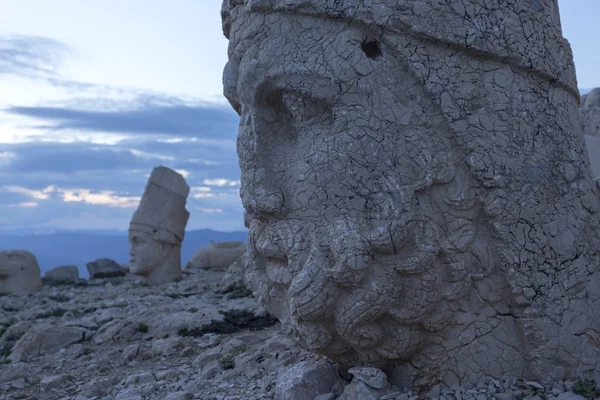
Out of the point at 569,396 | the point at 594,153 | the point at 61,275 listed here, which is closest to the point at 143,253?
the point at 61,275

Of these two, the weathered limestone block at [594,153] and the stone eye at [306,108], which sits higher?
the stone eye at [306,108]

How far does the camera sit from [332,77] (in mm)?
3602

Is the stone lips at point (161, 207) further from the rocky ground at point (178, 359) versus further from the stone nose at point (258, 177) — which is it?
the stone nose at point (258, 177)

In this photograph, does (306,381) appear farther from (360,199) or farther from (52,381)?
(52,381)

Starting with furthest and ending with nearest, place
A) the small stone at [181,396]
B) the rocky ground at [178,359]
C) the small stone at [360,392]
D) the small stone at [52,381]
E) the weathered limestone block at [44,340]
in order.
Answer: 1. the weathered limestone block at [44,340]
2. the small stone at [52,381]
3. the small stone at [181,396]
4. the rocky ground at [178,359]
5. the small stone at [360,392]

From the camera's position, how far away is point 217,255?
16.1 metres

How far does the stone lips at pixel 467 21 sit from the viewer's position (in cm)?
356

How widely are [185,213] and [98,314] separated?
15.0 ft

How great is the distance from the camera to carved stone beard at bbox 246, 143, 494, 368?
11.4ft

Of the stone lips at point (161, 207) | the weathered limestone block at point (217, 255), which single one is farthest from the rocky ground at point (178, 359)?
the weathered limestone block at point (217, 255)

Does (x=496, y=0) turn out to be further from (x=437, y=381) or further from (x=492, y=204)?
(x=437, y=381)

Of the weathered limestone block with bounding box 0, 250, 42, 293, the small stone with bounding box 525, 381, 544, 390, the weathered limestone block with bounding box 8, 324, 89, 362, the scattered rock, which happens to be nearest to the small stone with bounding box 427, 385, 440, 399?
the small stone with bounding box 525, 381, 544, 390

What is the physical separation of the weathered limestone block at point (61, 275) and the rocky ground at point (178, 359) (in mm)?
5725

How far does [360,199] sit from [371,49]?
883 mm
